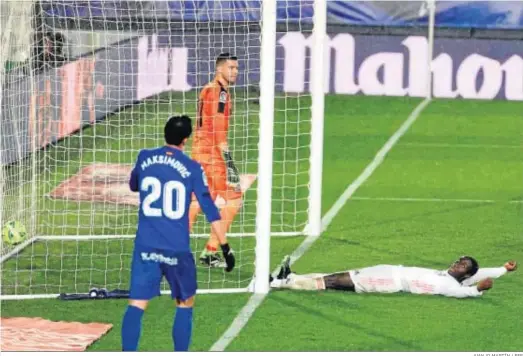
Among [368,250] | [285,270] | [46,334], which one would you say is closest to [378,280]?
[285,270]

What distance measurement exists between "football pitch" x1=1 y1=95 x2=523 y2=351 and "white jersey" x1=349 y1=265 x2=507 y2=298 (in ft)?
0.32

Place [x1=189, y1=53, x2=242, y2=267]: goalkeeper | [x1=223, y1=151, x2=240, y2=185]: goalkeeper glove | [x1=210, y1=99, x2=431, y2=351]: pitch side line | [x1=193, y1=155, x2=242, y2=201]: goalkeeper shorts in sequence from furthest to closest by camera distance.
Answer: [x1=193, y1=155, x2=242, y2=201]: goalkeeper shorts
[x1=223, y1=151, x2=240, y2=185]: goalkeeper glove
[x1=189, y1=53, x2=242, y2=267]: goalkeeper
[x1=210, y1=99, x2=431, y2=351]: pitch side line

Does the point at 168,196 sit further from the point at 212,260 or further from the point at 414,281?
the point at 212,260

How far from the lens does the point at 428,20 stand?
34.2m

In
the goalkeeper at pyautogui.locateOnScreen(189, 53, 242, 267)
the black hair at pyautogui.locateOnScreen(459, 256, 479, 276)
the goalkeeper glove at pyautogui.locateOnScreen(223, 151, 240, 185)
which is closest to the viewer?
the black hair at pyautogui.locateOnScreen(459, 256, 479, 276)

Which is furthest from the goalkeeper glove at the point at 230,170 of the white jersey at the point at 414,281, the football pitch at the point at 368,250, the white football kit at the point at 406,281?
Answer: the white jersey at the point at 414,281

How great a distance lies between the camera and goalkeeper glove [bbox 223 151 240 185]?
15404mm

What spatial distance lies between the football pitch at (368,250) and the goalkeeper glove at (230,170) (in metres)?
0.96

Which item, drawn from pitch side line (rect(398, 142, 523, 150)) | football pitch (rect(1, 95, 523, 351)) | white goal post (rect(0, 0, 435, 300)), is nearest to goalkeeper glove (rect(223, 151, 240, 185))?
white goal post (rect(0, 0, 435, 300))

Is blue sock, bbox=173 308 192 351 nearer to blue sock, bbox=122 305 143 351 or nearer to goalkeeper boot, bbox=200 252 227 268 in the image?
blue sock, bbox=122 305 143 351

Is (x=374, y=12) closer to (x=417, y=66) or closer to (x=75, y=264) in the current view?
(x=417, y=66)

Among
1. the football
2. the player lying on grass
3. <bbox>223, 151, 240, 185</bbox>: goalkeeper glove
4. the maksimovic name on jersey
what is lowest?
the player lying on grass

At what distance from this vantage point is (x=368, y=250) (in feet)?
55.1

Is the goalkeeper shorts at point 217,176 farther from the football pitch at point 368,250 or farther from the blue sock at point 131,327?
the blue sock at point 131,327
